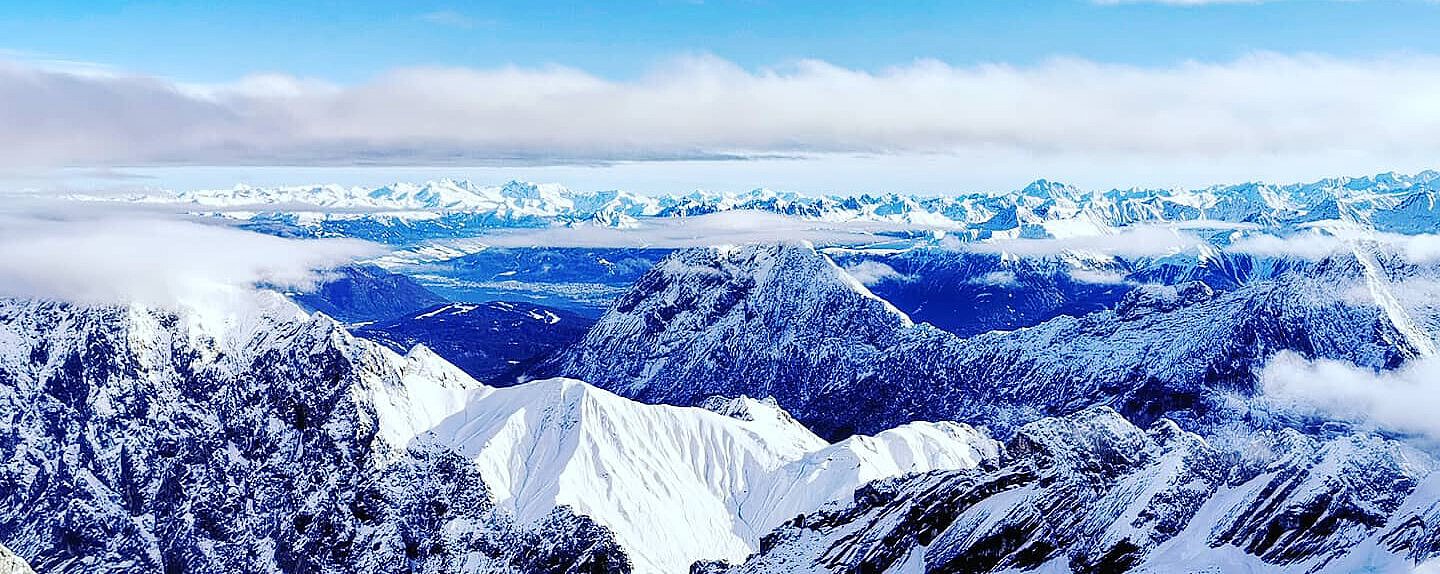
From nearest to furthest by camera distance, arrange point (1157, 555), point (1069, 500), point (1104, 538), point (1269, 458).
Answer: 1. point (1157, 555)
2. point (1104, 538)
3. point (1069, 500)
4. point (1269, 458)

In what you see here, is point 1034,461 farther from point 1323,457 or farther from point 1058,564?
point 1323,457

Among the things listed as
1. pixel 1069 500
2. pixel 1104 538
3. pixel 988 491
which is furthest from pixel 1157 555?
pixel 988 491

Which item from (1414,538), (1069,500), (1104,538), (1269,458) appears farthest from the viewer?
(1269,458)

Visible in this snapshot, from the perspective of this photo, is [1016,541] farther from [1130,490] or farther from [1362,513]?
[1362,513]

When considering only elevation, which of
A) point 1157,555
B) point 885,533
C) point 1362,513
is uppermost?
point 1362,513

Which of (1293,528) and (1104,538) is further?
(1104,538)

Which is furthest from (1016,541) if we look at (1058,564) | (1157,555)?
(1157,555)

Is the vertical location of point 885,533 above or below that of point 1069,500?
below
